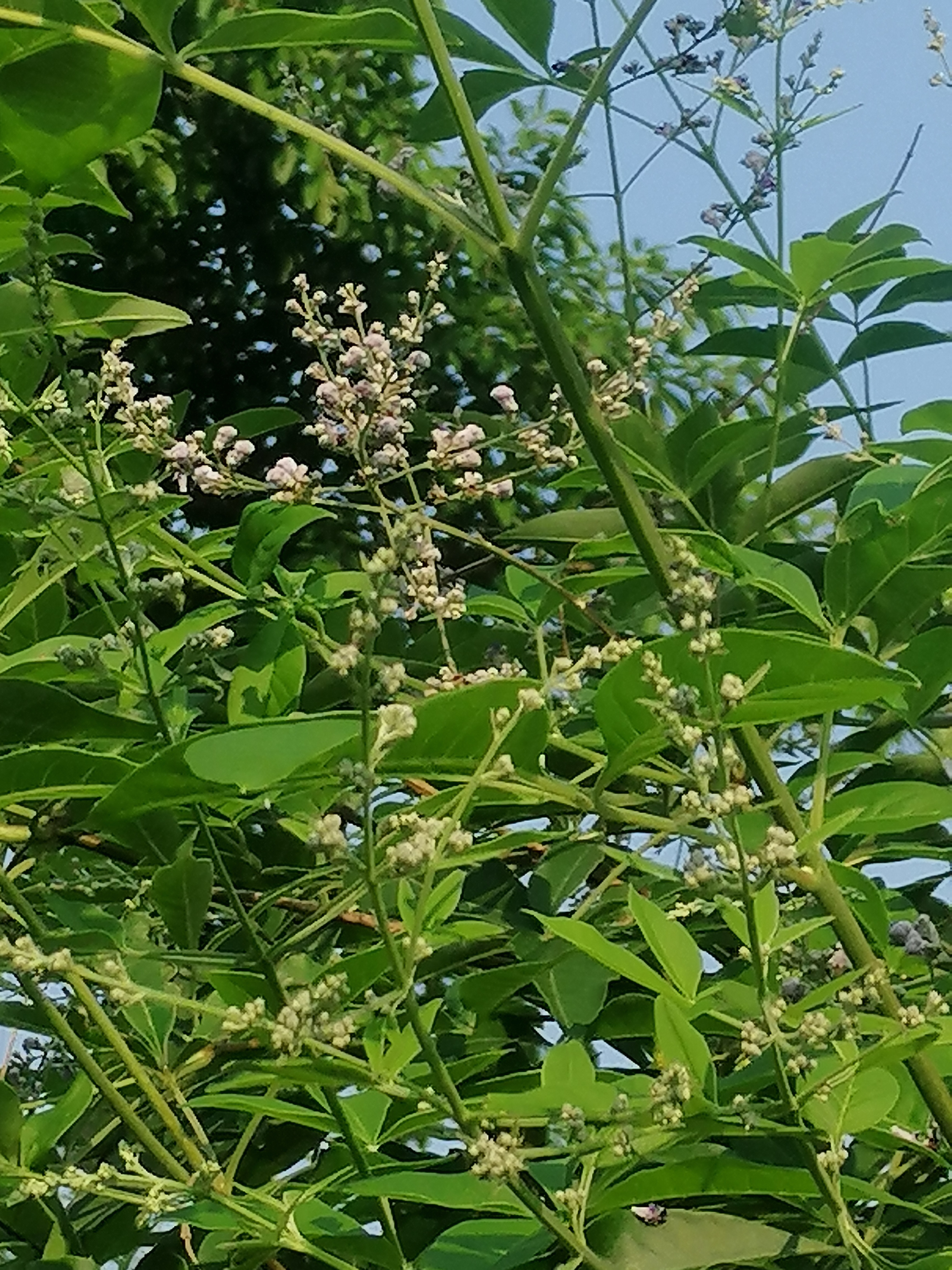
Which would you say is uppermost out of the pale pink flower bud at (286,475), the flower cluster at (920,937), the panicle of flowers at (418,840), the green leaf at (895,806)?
the pale pink flower bud at (286,475)

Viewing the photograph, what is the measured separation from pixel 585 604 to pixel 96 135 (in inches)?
18.9

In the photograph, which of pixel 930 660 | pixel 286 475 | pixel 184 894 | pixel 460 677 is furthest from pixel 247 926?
pixel 930 660

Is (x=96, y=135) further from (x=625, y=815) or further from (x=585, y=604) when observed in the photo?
(x=585, y=604)

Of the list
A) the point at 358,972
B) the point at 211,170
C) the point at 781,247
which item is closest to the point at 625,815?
the point at 358,972

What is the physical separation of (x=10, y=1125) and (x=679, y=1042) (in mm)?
397

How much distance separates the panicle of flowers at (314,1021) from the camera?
1.72 feet

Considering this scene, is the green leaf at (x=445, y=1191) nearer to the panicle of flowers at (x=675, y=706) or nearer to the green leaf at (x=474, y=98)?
the panicle of flowers at (x=675, y=706)

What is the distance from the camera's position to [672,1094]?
558 mm

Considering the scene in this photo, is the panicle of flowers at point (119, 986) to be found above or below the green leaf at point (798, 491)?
below

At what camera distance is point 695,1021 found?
76cm

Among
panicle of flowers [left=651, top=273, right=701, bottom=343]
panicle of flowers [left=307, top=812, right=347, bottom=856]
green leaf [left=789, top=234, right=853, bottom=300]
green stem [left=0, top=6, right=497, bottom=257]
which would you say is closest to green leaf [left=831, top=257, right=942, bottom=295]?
green leaf [left=789, top=234, right=853, bottom=300]

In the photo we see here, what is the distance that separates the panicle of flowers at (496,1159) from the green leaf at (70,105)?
41 cm

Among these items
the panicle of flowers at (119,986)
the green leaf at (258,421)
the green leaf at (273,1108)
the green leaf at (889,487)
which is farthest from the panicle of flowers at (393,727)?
the green leaf at (258,421)

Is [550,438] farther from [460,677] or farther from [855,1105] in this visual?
[855,1105]
